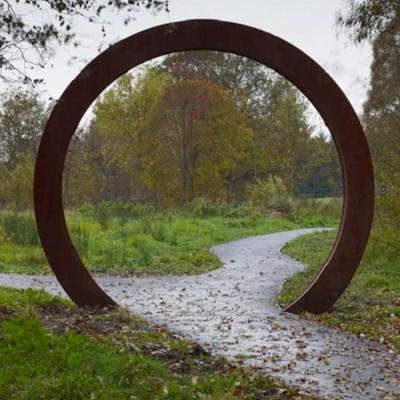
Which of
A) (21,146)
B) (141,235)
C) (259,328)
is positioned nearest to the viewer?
(259,328)

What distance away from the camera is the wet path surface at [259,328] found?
21.2 ft

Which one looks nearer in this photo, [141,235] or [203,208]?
[141,235]

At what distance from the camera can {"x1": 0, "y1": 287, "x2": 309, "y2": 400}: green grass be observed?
532 centimetres

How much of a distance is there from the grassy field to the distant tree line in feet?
10.8

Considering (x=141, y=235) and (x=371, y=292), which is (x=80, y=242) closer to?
(x=141, y=235)

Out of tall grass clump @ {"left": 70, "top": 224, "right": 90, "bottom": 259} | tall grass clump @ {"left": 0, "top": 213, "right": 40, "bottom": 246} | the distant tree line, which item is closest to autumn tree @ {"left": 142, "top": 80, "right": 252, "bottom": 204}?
the distant tree line

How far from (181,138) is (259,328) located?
2063 cm

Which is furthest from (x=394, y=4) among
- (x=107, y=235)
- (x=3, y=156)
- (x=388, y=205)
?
(x=3, y=156)

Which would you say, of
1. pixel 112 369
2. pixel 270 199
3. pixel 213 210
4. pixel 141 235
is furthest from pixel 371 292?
pixel 270 199

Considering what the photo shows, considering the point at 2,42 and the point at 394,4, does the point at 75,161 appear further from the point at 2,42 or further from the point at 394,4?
the point at 2,42

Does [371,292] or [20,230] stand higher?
[20,230]

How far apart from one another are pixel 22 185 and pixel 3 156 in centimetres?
357

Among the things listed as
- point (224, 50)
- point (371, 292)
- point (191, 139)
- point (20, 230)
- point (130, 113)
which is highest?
point (130, 113)

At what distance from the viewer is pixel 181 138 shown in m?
28.9
